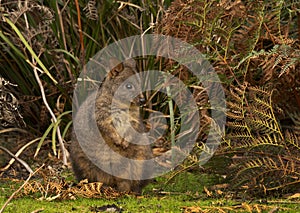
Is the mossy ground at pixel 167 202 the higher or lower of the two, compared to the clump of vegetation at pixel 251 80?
lower

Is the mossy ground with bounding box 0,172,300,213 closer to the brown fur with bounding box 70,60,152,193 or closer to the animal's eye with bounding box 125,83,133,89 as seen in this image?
the brown fur with bounding box 70,60,152,193

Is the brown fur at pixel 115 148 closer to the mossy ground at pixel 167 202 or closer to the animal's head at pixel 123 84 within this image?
the animal's head at pixel 123 84

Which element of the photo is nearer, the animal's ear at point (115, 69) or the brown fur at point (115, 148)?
the brown fur at point (115, 148)

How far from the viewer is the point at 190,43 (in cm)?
434

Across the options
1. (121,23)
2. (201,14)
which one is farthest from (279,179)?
(121,23)

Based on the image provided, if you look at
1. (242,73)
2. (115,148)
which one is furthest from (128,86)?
(242,73)

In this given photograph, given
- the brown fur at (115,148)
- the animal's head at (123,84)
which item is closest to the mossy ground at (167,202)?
the brown fur at (115,148)

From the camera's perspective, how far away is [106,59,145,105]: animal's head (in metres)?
4.43

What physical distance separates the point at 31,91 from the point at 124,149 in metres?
2.30

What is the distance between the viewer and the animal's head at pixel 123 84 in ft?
14.5

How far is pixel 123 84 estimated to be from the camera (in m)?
4.47

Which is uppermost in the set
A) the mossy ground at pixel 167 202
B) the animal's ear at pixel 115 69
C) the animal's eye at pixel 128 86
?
the animal's ear at pixel 115 69

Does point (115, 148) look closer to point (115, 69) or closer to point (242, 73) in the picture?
point (115, 69)

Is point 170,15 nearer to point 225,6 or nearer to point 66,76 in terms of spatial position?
point 225,6
